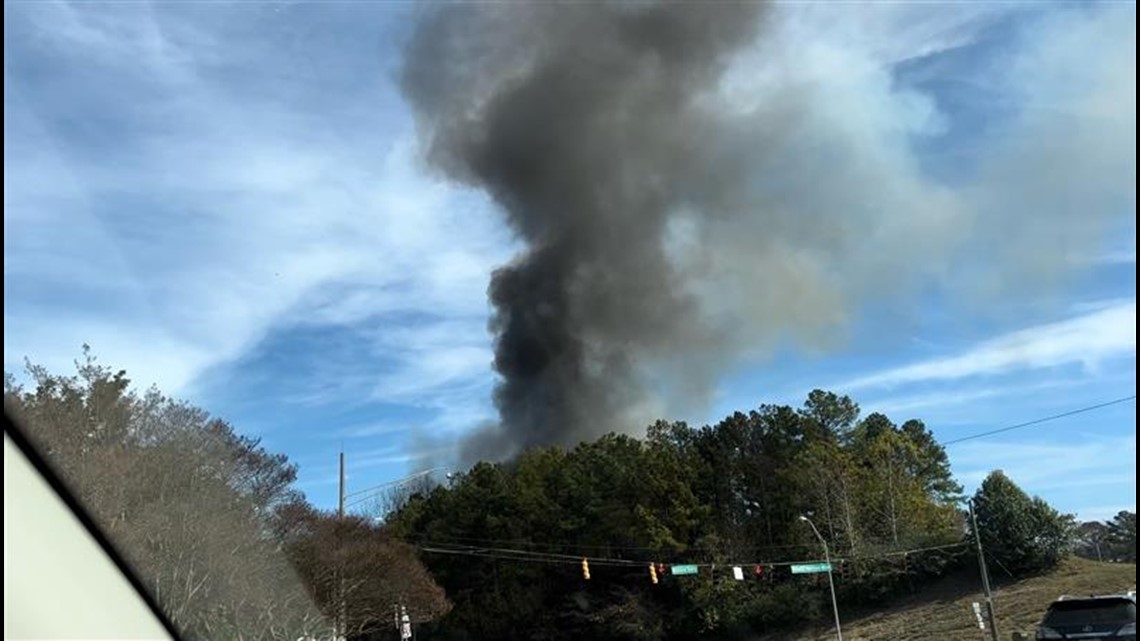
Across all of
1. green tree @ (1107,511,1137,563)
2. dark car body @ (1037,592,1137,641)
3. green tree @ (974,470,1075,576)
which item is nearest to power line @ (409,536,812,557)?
green tree @ (974,470,1075,576)

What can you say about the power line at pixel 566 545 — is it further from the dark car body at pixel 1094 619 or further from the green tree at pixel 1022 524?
the dark car body at pixel 1094 619

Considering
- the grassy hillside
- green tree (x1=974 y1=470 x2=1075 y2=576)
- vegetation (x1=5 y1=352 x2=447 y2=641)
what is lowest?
the grassy hillside

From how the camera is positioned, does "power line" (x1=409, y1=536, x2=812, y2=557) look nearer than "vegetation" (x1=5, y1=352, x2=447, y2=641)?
No

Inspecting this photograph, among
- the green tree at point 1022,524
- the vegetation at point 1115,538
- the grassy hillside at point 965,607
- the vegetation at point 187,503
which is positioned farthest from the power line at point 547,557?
the vegetation at point 187,503

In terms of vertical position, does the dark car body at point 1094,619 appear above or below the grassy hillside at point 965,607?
above

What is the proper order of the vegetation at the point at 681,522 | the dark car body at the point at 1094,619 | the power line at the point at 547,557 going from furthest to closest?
1. the power line at the point at 547,557
2. the vegetation at the point at 681,522
3. the dark car body at the point at 1094,619

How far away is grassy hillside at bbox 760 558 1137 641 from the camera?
111 ft

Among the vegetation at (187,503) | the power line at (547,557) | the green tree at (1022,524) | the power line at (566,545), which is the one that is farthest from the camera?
the power line at (566,545)

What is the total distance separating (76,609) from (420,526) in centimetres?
6704

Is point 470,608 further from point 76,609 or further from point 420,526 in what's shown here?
point 76,609

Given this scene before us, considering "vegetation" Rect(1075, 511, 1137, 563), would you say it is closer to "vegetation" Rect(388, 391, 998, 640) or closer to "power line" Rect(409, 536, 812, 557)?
"vegetation" Rect(388, 391, 998, 640)

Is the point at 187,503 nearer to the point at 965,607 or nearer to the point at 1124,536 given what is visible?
the point at 1124,536

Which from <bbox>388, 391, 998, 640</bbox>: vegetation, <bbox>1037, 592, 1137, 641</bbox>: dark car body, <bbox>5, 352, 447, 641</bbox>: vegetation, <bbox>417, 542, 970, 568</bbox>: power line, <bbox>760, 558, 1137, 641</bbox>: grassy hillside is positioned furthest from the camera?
<bbox>417, 542, 970, 568</bbox>: power line

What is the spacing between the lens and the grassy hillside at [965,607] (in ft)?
111
